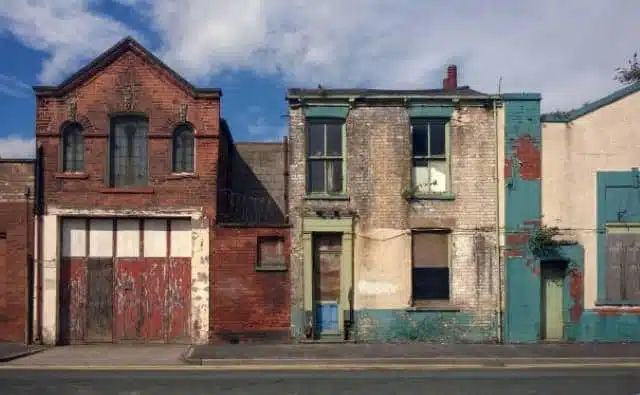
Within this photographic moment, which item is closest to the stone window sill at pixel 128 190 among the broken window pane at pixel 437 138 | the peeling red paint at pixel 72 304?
the peeling red paint at pixel 72 304

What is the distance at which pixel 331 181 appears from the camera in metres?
18.9

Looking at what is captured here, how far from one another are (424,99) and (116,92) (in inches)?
326

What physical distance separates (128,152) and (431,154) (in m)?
8.22

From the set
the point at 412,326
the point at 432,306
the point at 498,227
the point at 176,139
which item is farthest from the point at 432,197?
the point at 176,139

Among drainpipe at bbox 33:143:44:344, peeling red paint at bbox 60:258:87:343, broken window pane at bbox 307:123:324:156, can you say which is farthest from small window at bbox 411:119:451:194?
drainpipe at bbox 33:143:44:344

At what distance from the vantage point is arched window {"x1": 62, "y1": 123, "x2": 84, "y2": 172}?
18.8m

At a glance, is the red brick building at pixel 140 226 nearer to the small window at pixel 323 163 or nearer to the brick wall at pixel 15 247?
the brick wall at pixel 15 247

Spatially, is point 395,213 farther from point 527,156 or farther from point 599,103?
point 599,103

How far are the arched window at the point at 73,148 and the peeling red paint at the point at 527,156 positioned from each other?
1172 centimetres

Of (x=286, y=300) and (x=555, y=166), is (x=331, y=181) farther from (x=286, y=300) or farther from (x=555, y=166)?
(x=555, y=166)

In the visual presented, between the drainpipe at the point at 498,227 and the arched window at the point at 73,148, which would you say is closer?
the drainpipe at the point at 498,227

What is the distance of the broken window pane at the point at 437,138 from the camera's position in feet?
62.2

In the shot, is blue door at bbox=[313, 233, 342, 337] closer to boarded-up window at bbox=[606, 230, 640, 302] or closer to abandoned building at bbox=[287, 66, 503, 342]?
abandoned building at bbox=[287, 66, 503, 342]

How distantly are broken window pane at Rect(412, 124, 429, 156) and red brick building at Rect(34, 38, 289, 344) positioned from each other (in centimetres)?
419
